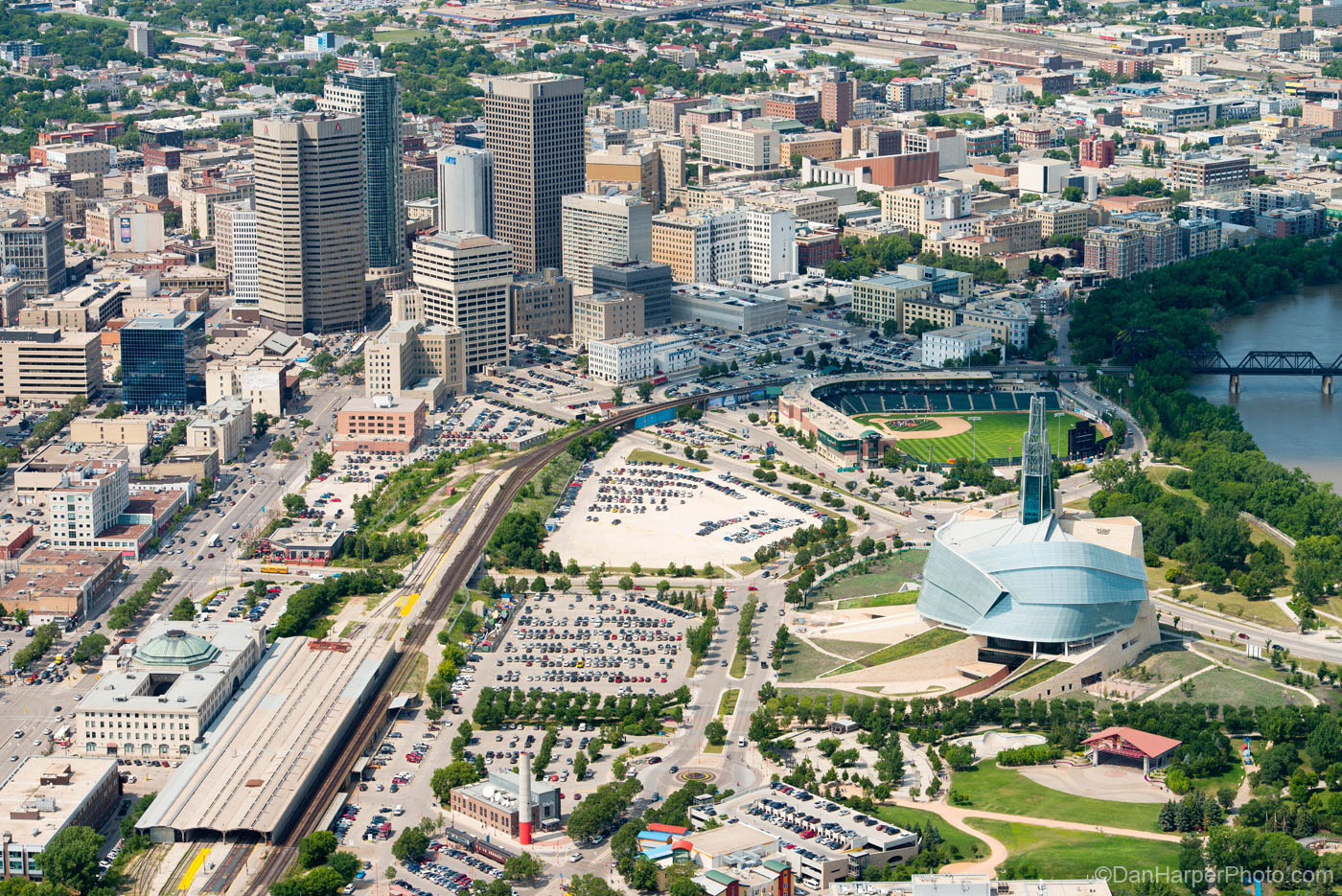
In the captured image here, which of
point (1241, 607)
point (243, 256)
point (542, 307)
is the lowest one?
point (1241, 607)

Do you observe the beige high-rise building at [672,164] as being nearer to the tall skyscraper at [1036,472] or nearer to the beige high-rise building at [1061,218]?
the beige high-rise building at [1061,218]

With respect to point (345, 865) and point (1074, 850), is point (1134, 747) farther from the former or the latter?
point (345, 865)

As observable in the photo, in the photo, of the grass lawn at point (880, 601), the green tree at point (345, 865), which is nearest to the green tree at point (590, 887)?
the green tree at point (345, 865)

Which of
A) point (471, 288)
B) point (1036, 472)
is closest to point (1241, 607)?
point (1036, 472)

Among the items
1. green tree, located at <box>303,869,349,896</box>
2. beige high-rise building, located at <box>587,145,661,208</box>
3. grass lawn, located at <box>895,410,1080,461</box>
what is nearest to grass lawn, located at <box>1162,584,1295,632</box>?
grass lawn, located at <box>895,410,1080,461</box>

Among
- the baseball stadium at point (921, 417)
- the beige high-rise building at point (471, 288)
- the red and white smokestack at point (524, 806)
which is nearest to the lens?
the red and white smokestack at point (524, 806)

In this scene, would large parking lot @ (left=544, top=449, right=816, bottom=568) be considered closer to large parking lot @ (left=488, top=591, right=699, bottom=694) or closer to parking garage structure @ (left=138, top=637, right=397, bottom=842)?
large parking lot @ (left=488, top=591, right=699, bottom=694)

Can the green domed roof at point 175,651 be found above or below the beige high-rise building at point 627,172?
below
